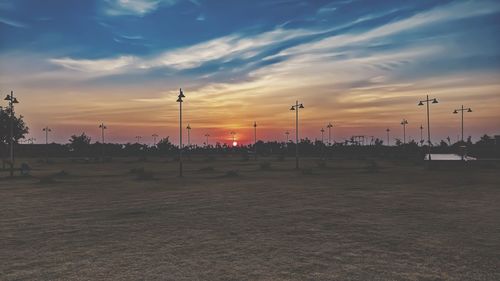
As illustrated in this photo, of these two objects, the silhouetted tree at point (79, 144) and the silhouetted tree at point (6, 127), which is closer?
the silhouetted tree at point (6, 127)

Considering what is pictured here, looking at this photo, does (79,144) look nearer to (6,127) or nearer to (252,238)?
(6,127)

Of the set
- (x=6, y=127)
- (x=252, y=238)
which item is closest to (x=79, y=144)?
(x=6, y=127)

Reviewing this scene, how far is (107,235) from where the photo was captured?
10.7 meters

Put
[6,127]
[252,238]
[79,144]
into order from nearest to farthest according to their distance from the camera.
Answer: [252,238] < [6,127] < [79,144]

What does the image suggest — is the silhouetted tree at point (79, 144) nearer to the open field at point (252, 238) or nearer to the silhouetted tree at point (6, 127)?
the silhouetted tree at point (6, 127)

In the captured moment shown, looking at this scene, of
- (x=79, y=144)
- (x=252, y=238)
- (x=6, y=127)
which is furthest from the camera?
(x=79, y=144)

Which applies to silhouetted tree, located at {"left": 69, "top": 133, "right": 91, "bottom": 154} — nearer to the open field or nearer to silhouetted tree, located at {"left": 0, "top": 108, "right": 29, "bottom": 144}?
silhouetted tree, located at {"left": 0, "top": 108, "right": 29, "bottom": 144}

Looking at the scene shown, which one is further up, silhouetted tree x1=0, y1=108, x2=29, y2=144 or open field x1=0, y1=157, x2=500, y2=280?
silhouetted tree x1=0, y1=108, x2=29, y2=144

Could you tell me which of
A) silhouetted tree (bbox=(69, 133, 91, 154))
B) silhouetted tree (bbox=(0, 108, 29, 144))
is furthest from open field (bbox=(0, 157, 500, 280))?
silhouetted tree (bbox=(69, 133, 91, 154))

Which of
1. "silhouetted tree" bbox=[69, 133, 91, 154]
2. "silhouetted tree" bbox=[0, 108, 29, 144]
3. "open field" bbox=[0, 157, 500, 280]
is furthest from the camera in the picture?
"silhouetted tree" bbox=[69, 133, 91, 154]

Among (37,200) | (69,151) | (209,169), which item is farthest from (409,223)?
(69,151)

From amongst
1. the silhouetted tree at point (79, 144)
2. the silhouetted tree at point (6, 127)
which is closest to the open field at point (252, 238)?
the silhouetted tree at point (6, 127)

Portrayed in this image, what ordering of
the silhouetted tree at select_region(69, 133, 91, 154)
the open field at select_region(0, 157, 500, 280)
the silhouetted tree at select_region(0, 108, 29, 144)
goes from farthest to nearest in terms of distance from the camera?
the silhouetted tree at select_region(69, 133, 91, 154)
the silhouetted tree at select_region(0, 108, 29, 144)
the open field at select_region(0, 157, 500, 280)

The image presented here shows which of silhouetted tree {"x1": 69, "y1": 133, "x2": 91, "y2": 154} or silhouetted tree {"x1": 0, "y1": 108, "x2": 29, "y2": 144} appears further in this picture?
silhouetted tree {"x1": 69, "y1": 133, "x2": 91, "y2": 154}
